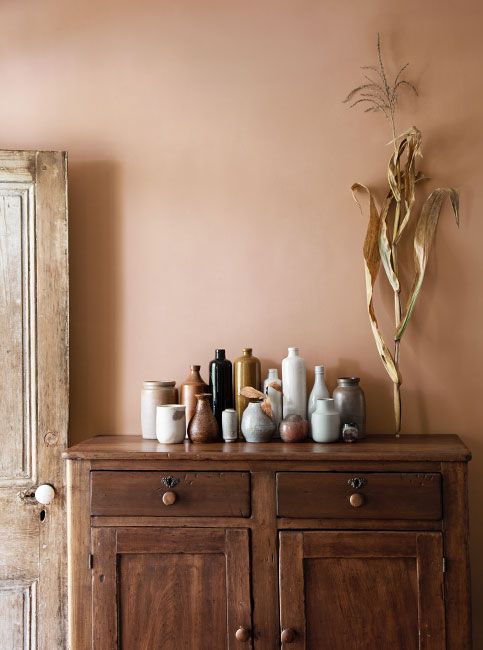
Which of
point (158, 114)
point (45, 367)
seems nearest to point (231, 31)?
point (158, 114)

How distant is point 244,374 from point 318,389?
10.8 inches

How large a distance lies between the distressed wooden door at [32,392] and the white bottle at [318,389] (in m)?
0.92

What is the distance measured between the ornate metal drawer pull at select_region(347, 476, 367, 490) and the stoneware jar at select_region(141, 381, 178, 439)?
752 mm

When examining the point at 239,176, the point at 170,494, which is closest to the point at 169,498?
the point at 170,494

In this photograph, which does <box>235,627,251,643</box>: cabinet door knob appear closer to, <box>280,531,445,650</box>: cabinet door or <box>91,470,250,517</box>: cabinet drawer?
<box>280,531,445,650</box>: cabinet door

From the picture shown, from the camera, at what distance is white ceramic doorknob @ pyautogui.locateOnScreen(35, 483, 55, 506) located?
241 centimetres

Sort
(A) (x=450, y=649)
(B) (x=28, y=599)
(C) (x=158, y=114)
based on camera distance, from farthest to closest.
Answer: (C) (x=158, y=114), (B) (x=28, y=599), (A) (x=450, y=649)

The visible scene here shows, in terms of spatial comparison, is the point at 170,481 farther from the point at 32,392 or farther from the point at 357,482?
the point at 32,392

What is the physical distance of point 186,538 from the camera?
2068mm

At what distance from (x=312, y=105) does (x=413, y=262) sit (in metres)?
0.72

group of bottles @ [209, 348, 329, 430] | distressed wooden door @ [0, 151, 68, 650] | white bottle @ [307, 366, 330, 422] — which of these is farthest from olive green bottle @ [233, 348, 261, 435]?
distressed wooden door @ [0, 151, 68, 650]

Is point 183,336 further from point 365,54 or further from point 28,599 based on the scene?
point 365,54

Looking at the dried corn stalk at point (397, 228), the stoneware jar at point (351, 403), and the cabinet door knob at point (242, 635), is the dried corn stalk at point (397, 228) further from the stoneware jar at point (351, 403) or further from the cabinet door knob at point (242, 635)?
the cabinet door knob at point (242, 635)

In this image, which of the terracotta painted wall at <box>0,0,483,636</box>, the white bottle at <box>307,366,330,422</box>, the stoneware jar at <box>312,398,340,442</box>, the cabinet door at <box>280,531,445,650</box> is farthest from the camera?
the terracotta painted wall at <box>0,0,483,636</box>
